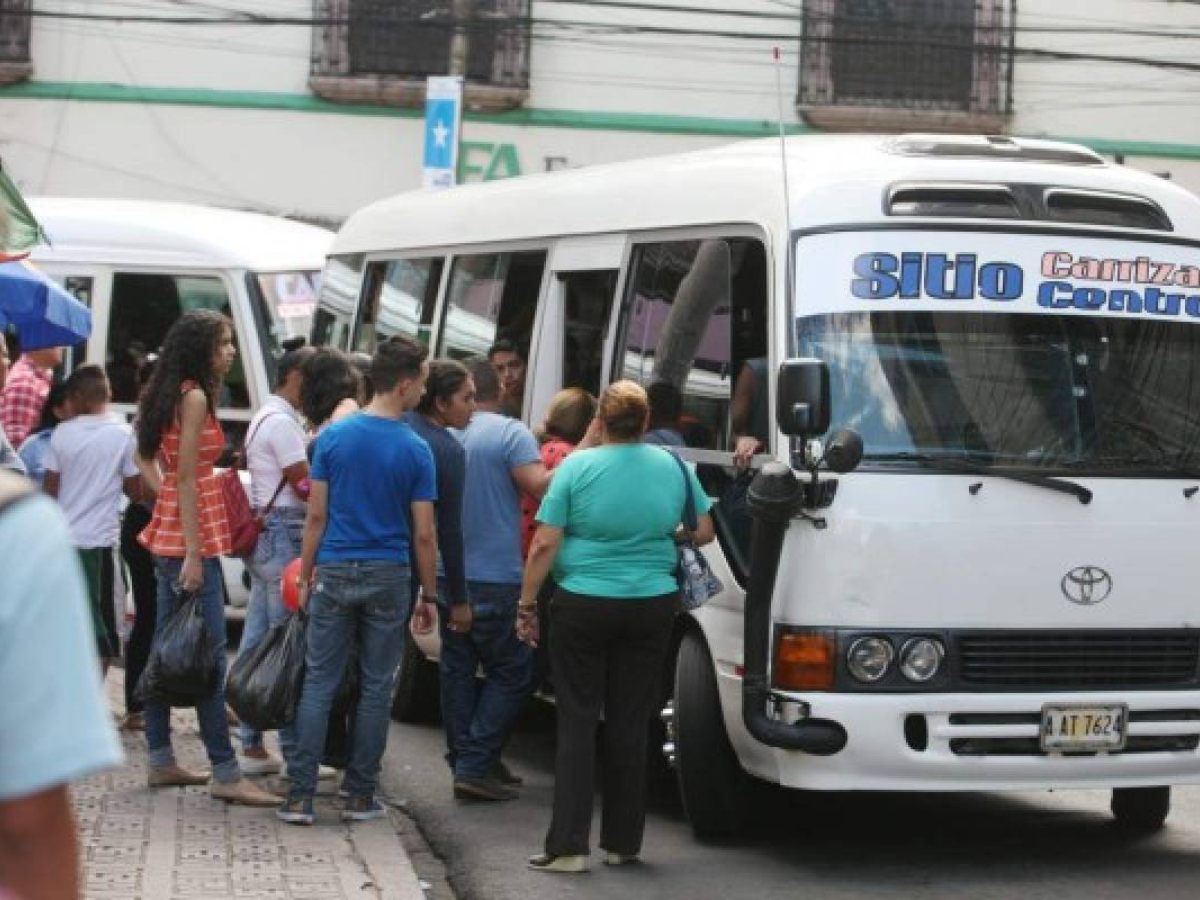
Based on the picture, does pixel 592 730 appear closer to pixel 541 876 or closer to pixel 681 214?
pixel 541 876

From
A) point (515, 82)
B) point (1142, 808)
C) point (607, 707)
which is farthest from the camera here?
point (515, 82)

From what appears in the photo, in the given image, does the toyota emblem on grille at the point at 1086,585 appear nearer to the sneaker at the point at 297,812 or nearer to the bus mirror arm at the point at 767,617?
the bus mirror arm at the point at 767,617

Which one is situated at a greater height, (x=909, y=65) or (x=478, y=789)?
(x=909, y=65)

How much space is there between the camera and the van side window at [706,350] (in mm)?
8914

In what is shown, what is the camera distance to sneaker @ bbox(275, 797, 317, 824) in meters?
8.98

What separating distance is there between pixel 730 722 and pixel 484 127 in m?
24.7

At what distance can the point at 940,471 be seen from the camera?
8406 mm

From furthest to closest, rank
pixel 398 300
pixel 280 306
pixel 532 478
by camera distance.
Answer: pixel 280 306 < pixel 398 300 < pixel 532 478

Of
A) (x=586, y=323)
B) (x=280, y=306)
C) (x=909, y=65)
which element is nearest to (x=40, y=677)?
(x=586, y=323)

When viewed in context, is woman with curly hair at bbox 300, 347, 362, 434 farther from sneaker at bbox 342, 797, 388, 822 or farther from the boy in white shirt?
sneaker at bbox 342, 797, 388, 822

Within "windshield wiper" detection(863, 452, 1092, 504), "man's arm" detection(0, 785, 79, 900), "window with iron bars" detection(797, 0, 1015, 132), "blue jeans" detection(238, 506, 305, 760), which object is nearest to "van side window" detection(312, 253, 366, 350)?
"blue jeans" detection(238, 506, 305, 760)

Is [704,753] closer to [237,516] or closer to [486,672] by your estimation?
[486,672]

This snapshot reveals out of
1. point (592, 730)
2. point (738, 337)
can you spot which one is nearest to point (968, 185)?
point (738, 337)

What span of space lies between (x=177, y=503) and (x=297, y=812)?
4.23 feet
